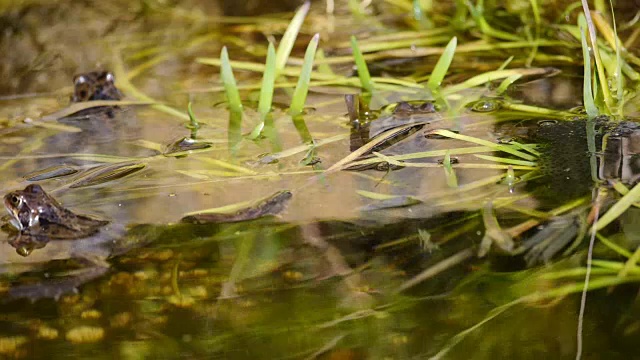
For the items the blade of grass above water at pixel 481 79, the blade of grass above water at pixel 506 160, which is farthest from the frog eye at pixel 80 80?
the blade of grass above water at pixel 506 160

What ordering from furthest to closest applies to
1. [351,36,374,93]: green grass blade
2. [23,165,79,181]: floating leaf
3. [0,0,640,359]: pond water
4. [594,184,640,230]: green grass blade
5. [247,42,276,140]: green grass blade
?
[351,36,374,93]: green grass blade < [247,42,276,140]: green grass blade < [23,165,79,181]: floating leaf < [594,184,640,230]: green grass blade < [0,0,640,359]: pond water

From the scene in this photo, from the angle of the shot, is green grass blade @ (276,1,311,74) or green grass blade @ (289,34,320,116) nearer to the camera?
green grass blade @ (289,34,320,116)

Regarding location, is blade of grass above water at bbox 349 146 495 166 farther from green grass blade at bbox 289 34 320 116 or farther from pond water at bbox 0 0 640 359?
green grass blade at bbox 289 34 320 116

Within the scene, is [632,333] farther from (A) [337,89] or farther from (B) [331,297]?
(A) [337,89]

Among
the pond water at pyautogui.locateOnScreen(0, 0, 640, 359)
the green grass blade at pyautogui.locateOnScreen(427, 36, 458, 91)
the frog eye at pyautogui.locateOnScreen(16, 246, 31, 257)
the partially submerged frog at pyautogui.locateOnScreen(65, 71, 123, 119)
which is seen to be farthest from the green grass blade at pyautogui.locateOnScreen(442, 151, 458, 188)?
the partially submerged frog at pyautogui.locateOnScreen(65, 71, 123, 119)

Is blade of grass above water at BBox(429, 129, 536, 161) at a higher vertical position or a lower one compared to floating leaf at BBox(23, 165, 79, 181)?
higher

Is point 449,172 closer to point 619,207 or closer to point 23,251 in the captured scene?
point 619,207
